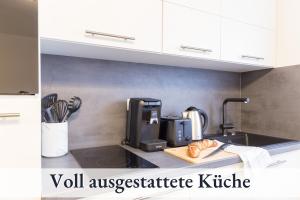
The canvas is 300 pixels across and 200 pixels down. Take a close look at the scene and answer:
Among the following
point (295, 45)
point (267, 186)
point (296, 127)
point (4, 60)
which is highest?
point (295, 45)

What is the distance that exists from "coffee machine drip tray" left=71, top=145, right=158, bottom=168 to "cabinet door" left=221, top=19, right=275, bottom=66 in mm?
796

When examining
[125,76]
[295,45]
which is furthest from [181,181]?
[295,45]

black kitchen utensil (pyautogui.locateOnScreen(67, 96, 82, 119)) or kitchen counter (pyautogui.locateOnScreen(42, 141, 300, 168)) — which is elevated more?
black kitchen utensil (pyautogui.locateOnScreen(67, 96, 82, 119))

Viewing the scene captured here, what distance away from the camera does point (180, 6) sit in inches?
45.8

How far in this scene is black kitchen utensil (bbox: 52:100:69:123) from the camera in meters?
1.09

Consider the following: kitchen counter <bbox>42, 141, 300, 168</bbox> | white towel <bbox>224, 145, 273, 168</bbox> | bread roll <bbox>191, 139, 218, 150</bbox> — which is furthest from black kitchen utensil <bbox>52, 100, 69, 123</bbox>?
white towel <bbox>224, 145, 273, 168</bbox>

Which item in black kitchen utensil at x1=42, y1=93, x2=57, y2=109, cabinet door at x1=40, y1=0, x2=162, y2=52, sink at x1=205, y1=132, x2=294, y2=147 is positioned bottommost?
sink at x1=205, y1=132, x2=294, y2=147

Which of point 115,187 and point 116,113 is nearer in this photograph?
point 115,187

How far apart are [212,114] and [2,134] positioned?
1447 mm

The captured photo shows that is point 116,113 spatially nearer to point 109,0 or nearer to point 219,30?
point 109,0

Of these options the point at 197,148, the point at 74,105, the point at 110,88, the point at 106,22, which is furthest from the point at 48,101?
the point at 197,148

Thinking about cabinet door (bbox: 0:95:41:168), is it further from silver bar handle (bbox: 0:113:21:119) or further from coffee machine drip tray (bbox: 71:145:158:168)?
coffee machine drip tray (bbox: 71:145:158:168)

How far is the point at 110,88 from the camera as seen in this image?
1.34 meters

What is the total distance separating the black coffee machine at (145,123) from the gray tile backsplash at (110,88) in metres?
0.16
